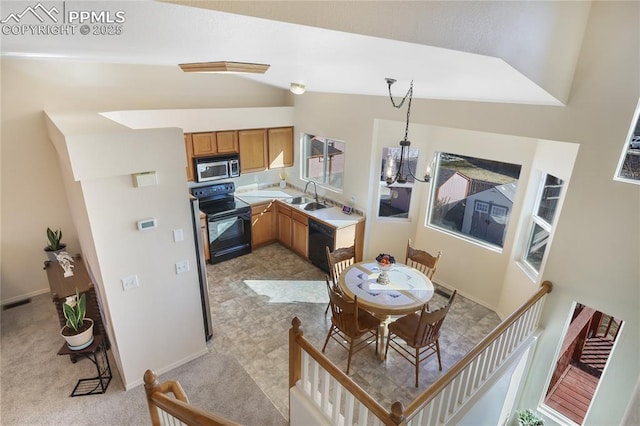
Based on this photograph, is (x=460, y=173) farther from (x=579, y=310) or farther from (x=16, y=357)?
(x=16, y=357)

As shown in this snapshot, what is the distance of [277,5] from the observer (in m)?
1.44

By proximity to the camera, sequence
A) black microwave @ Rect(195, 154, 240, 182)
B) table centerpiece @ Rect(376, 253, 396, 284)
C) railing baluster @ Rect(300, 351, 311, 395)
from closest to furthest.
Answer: railing baluster @ Rect(300, 351, 311, 395) → table centerpiece @ Rect(376, 253, 396, 284) → black microwave @ Rect(195, 154, 240, 182)

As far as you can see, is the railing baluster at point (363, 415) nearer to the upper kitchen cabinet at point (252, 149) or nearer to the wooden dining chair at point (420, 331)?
the wooden dining chair at point (420, 331)

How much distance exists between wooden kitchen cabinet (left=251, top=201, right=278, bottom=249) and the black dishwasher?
99 cm

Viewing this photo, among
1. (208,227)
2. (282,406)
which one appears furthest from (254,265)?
(282,406)

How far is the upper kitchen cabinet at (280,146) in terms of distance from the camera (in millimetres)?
6043

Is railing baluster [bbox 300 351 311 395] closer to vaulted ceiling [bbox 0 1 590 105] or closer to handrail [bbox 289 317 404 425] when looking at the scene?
handrail [bbox 289 317 404 425]

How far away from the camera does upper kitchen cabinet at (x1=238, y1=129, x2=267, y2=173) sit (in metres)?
5.68

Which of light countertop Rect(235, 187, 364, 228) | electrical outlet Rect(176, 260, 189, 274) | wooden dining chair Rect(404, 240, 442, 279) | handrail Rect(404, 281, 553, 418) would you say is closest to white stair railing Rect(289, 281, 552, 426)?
handrail Rect(404, 281, 553, 418)

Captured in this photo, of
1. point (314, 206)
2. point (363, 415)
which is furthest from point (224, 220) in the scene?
point (363, 415)

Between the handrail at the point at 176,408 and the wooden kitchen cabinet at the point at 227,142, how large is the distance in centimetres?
397

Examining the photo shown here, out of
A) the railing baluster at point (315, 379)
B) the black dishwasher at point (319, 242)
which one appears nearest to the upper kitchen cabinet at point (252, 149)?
the black dishwasher at point (319, 242)

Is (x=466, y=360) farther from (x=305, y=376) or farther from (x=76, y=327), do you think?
(x=76, y=327)

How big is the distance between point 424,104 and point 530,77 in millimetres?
1760
